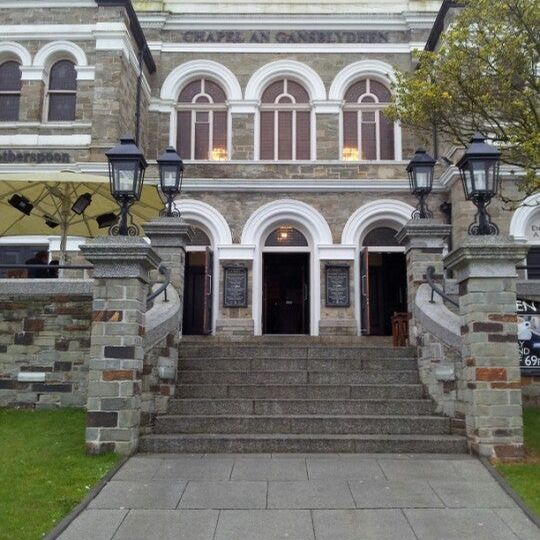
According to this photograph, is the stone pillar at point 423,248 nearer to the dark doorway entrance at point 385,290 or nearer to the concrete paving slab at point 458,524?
the concrete paving slab at point 458,524

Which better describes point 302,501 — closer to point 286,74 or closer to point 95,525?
point 95,525

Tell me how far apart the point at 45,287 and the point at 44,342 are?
0.89 m

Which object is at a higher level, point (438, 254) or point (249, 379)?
point (438, 254)

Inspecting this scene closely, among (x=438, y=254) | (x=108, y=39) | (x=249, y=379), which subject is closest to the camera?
(x=249, y=379)

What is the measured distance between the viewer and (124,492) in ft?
18.8

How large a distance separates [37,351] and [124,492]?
459cm

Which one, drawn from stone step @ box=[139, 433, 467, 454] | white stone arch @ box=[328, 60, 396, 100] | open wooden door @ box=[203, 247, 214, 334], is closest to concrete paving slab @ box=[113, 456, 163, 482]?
stone step @ box=[139, 433, 467, 454]

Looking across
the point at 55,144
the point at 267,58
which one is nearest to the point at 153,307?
the point at 55,144

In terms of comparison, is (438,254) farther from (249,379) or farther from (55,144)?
(55,144)

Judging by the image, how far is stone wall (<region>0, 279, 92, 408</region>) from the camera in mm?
9461

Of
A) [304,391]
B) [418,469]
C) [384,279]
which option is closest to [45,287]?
[304,391]

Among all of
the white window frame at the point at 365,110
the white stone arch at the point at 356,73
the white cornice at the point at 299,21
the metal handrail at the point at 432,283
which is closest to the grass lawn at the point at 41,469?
the metal handrail at the point at 432,283

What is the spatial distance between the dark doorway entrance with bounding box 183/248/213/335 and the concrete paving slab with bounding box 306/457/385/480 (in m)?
8.54

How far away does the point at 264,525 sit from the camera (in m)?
4.93
